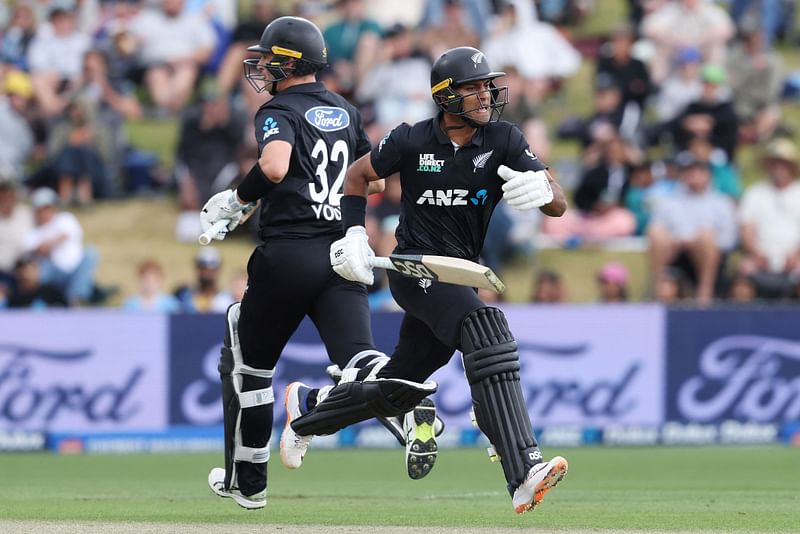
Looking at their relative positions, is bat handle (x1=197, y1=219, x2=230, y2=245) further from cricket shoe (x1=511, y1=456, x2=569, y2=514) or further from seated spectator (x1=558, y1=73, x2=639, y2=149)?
seated spectator (x1=558, y1=73, x2=639, y2=149)

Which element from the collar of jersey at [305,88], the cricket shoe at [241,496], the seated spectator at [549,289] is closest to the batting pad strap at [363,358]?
the cricket shoe at [241,496]

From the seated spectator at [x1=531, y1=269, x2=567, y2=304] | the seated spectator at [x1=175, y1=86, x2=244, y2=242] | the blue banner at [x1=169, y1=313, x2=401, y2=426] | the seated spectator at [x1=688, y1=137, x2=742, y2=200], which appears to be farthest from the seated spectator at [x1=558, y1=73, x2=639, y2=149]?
the blue banner at [x1=169, y1=313, x2=401, y2=426]

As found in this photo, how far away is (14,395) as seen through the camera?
Result: 12516mm

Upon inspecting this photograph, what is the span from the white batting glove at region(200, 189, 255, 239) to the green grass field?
1.49 m

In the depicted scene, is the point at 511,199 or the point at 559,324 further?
the point at 559,324

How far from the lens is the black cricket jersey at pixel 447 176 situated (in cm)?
655

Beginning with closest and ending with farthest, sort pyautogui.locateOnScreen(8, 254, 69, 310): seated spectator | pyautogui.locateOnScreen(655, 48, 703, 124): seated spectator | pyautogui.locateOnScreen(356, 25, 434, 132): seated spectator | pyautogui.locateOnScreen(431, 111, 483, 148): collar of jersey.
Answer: pyautogui.locateOnScreen(431, 111, 483, 148): collar of jersey
pyautogui.locateOnScreen(8, 254, 69, 310): seated spectator
pyautogui.locateOnScreen(356, 25, 434, 132): seated spectator
pyautogui.locateOnScreen(655, 48, 703, 124): seated spectator

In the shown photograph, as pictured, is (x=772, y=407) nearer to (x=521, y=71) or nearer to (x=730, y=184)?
(x=730, y=184)

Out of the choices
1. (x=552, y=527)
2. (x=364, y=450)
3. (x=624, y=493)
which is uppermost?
(x=552, y=527)

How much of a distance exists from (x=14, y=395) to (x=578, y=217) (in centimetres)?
637

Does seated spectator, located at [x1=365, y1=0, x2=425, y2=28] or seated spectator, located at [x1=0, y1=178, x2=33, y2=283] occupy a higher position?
seated spectator, located at [x1=365, y1=0, x2=425, y2=28]

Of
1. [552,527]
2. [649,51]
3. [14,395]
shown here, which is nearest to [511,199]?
[552,527]

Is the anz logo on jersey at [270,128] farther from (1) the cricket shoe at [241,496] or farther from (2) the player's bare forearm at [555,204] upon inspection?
(1) the cricket shoe at [241,496]

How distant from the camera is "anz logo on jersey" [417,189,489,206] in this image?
259 inches
